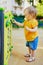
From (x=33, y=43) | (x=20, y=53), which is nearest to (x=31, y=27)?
(x=33, y=43)

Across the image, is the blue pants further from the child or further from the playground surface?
the playground surface

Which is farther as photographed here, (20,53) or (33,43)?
(20,53)

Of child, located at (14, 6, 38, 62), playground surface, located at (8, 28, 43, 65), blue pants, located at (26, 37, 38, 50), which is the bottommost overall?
playground surface, located at (8, 28, 43, 65)

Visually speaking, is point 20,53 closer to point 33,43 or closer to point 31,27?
point 33,43

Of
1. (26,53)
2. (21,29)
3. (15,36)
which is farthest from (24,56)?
(21,29)

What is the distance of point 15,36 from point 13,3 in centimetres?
83

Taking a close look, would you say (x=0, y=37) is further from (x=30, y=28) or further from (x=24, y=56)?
(x=24, y=56)

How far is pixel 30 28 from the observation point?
2262 mm

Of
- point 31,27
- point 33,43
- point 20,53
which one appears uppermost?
point 31,27

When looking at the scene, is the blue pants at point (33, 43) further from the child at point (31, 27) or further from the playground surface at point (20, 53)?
the playground surface at point (20, 53)

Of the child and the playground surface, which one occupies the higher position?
the child

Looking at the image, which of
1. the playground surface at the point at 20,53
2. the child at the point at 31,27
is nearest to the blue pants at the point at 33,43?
the child at the point at 31,27

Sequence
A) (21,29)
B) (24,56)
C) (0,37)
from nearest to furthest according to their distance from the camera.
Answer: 1. (0,37)
2. (24,56)
3. (21,29)

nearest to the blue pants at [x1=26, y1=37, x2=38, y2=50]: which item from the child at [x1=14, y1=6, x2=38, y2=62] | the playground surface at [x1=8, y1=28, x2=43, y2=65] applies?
the child at [x1=14, y1=6, x2=38, y2=62]
